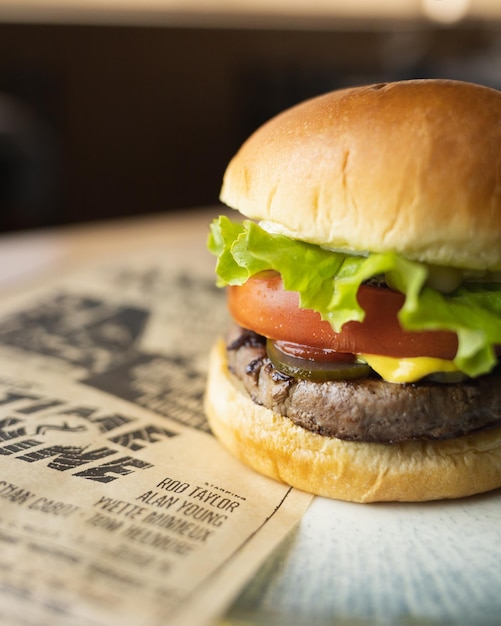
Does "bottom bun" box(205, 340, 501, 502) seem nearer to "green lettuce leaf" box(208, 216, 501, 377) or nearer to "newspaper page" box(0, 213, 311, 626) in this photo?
"newspaper page" box(0, 213, 311, 626)

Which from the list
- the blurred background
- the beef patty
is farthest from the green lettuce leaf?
the blurred background

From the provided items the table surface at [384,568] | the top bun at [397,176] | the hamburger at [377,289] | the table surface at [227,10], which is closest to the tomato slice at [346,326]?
the hamburger at [377,289]

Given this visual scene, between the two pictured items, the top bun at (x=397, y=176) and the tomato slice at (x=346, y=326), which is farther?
the tomato slice at (x=346, y=326)

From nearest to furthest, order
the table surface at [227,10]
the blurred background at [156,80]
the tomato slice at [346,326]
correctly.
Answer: the tomato slice at [346,326] → the blurred background at [156,80] → the table surface at [227,10]

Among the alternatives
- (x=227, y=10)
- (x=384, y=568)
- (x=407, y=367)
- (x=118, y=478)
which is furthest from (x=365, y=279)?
(x=227, y=10)

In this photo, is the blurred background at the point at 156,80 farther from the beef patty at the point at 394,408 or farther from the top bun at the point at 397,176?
the beef patty at the point at 394,408

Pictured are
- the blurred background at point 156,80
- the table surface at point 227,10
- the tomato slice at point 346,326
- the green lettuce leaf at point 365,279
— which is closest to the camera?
the green lettuce leaf at point 365,279
